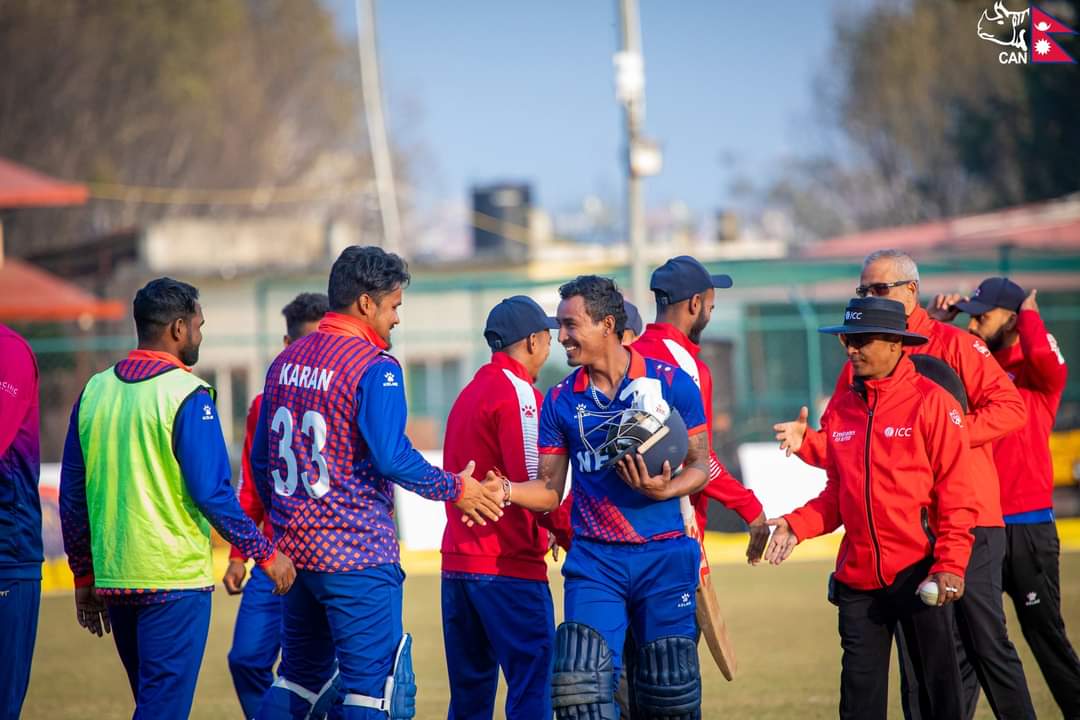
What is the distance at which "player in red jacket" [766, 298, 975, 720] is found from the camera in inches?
235

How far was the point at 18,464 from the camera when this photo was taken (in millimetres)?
6227

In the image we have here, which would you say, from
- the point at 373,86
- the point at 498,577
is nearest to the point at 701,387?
the point at 498,577

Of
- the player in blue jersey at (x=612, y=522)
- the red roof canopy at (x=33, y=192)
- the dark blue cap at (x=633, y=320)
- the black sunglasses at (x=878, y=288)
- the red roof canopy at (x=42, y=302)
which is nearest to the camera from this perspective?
the player in blue jersey at (x=612, y=522)

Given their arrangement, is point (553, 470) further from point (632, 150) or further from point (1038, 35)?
point (1038, 35)

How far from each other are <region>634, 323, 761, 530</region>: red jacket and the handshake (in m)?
1.03

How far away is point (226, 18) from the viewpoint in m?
59.7

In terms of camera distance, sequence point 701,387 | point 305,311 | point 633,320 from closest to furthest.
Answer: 1. point 701,387
2. point 633,320
3. point 305,311

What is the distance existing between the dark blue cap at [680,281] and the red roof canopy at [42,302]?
76.4 feet

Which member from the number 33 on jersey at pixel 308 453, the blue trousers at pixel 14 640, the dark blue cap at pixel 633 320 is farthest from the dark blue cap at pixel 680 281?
the blue trousers at pixel 14 640

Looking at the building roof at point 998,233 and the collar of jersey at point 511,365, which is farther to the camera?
the building roof at point 998,233

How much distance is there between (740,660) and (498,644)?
406 cm

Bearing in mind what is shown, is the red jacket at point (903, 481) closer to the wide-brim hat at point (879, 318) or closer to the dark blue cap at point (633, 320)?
the wide-brim hat at point (879, 318)

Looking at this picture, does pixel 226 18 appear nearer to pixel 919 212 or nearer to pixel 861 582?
pixel 919 212

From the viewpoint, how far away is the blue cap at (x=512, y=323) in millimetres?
6898
